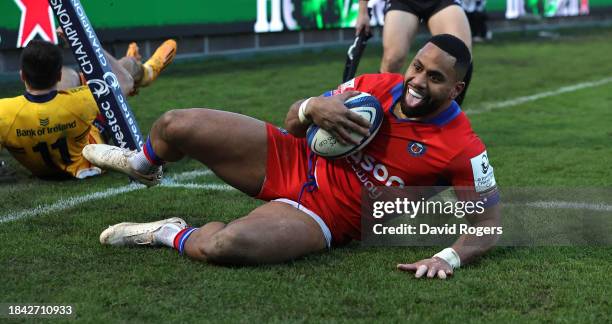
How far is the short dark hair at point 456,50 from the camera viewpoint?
4566mm

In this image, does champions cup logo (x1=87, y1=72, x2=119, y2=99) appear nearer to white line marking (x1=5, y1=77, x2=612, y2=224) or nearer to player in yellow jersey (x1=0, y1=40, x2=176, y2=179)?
player in yellow jersey (x1=0, y1=40, x2=176, y2=179)

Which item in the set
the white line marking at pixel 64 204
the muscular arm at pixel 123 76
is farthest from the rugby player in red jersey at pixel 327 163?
the muscular arm at pixel 123 76

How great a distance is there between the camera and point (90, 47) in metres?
6.40

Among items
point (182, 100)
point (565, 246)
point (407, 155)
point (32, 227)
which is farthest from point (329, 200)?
point (182, 100)

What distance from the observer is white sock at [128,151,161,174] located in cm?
512

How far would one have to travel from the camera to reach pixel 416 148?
468 centimetres

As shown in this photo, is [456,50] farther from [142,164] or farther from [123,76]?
[123,76]

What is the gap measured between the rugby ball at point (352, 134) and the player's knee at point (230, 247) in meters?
0.56

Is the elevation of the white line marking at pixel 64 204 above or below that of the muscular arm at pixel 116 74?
below

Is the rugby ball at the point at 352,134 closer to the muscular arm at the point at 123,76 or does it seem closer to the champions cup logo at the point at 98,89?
the champions cup logo at the point at 98,89

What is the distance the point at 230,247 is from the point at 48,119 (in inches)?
104

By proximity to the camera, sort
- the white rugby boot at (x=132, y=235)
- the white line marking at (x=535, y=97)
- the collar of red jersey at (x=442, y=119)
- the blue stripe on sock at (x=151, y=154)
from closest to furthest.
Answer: the collar of red jersey at (x=442, y=119) → the white rugby boot at (x=132, y=235) → the blue stripe on sock at (x=151, y=154) → the white line marking at (x=535, y=97)

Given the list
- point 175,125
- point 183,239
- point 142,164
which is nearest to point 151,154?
point 142,164

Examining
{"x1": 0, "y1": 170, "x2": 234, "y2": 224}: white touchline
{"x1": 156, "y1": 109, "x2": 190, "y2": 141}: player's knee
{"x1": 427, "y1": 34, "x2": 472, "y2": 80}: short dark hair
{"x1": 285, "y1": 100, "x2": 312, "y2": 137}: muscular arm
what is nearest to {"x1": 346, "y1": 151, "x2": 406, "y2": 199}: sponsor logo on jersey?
{"x1": 285, "y1": 100, "x2": 312, "y2": 137}: muscular arm
